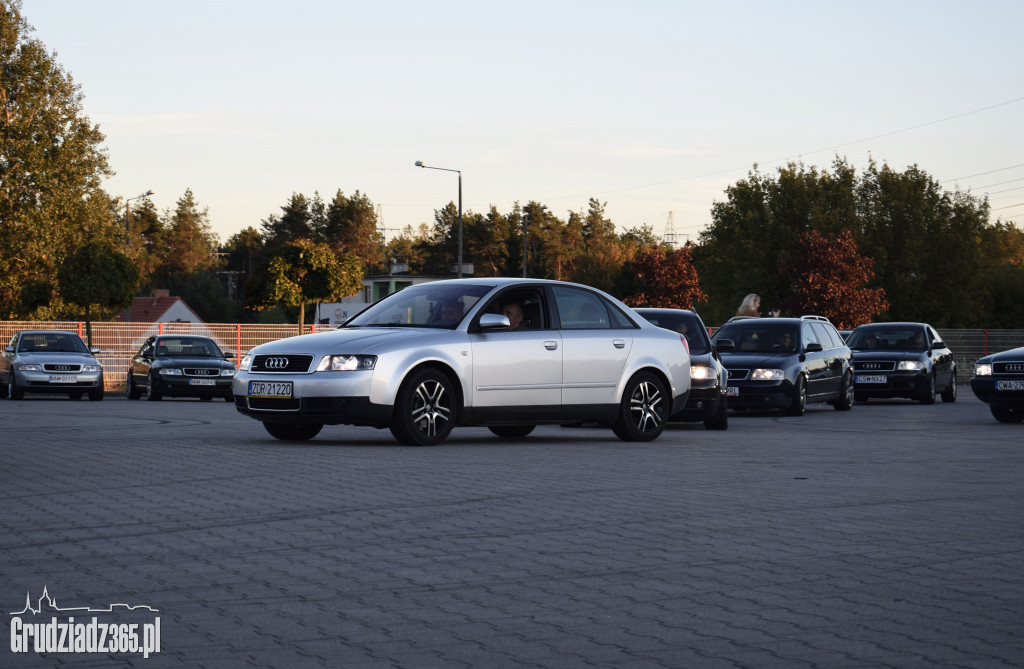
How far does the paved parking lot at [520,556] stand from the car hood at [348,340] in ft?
3.55

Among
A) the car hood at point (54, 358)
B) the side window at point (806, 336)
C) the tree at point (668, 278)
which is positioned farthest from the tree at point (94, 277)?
the tree at point (668, 278)

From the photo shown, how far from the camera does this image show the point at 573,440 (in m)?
15.5

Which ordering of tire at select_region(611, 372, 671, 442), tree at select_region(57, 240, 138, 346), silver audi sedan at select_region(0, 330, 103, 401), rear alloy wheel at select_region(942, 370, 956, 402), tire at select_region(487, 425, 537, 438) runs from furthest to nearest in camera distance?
tree at select_region(57, 240, 138, 346), rear alloy wheel at select_region(942, 370, 956, 402), silver audi sedan at select_region(0, 330, 103, 401), tire at select_region(487, 425, 537, 438), tire at select_region(611, 372, 671, 442)

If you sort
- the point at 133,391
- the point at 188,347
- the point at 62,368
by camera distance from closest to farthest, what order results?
the point at 62,368
the point at 188,347
the point at 133,391

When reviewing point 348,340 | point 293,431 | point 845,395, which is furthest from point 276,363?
point 845,395

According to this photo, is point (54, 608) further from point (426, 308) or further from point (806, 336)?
point (806, 336)

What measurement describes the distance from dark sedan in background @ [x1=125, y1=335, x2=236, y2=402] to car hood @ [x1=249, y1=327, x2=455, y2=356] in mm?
16302

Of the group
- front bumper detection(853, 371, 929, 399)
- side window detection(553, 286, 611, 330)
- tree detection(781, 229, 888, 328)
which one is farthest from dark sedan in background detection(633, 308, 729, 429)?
tree detection(781, 229, 888, 328)

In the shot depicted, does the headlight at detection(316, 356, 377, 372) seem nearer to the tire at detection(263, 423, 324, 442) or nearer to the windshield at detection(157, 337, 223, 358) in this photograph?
the tire at detection(263, 423, 324, 442)

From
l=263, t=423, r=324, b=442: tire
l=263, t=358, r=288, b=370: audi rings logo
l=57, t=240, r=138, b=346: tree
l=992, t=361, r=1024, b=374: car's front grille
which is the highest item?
l=57, t=240, r=138, b=346: tree

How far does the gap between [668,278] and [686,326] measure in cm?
6611

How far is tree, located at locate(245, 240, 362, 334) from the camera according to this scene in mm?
52469

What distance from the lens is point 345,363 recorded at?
43.4ft

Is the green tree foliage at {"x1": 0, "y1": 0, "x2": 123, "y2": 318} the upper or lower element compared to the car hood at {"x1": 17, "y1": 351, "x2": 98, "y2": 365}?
upper
